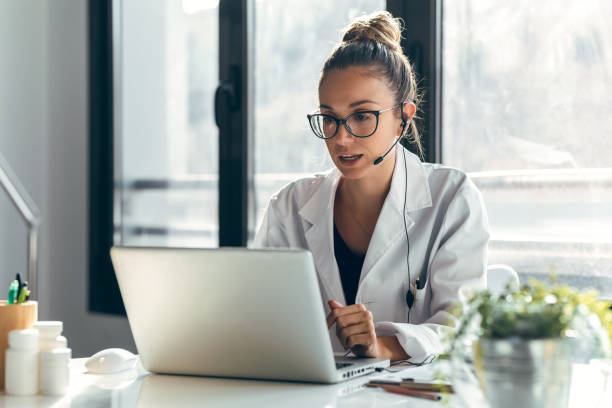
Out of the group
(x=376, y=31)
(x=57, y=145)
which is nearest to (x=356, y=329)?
(x=376, y=31)

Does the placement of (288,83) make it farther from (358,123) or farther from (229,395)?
(229,395)

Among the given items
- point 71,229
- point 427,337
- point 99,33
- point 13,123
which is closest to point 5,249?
point 71,229

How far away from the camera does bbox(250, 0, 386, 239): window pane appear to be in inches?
111

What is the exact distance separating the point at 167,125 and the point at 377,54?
1768 mm

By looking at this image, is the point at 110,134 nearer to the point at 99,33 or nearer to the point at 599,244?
the point at 99,33

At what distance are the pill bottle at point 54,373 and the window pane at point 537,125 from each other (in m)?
1.47

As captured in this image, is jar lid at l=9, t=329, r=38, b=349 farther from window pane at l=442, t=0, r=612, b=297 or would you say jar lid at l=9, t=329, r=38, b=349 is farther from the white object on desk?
window pane at l=442, t=0, r=612, b=297

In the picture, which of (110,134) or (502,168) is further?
(110,134)

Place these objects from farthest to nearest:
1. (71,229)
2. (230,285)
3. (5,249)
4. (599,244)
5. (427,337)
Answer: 1. (71,229)
2. (5,249)
3. (599,244)
4. (427,337)
5. (230,285)

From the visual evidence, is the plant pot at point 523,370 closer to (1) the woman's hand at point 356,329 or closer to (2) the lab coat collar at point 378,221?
(1) the woman's hand at point 356,329

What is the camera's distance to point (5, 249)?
3480 millimetres

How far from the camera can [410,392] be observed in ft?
3.54

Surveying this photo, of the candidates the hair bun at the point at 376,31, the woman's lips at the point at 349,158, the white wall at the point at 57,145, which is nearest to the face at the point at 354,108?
the woman's lips at the point at 349,158

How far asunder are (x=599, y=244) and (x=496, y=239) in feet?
1.06
